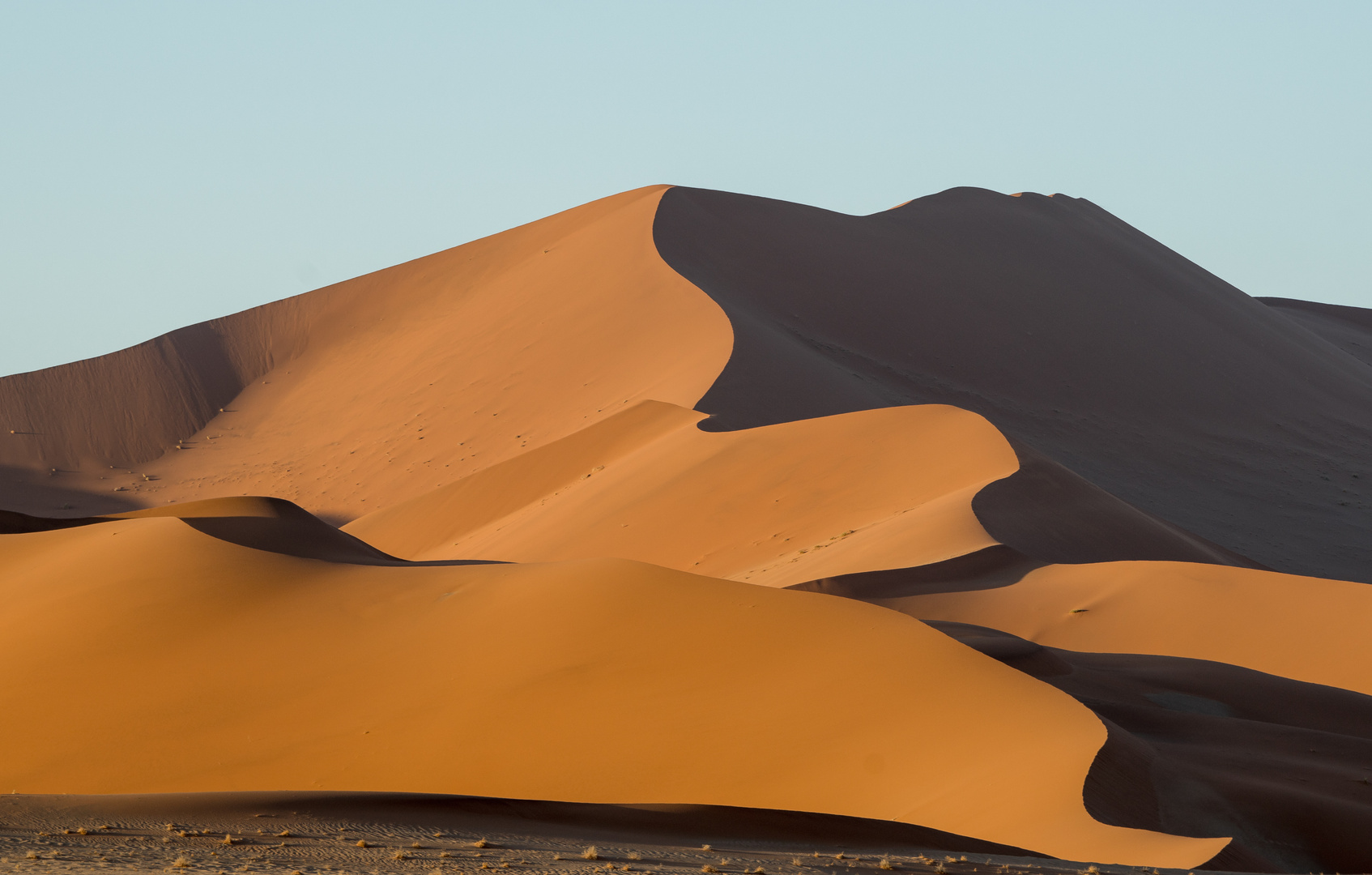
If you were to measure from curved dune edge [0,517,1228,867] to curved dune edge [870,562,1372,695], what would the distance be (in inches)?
139

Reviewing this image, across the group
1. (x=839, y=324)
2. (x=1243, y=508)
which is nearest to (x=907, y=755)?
(x=1243, y=508)

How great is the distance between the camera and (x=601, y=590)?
42.3ft

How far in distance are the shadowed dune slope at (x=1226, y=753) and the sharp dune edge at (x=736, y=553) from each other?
0.05 meters

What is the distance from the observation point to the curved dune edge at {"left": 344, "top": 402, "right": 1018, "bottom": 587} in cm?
1720

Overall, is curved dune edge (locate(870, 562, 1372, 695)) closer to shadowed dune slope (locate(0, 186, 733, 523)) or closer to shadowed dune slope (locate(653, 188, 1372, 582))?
shadowed dune slope (locate(653, 188, 1372, 582))

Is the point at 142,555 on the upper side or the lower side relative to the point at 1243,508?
upper

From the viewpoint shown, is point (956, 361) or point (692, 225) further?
point (692, 225)

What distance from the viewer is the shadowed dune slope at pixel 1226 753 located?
870cm

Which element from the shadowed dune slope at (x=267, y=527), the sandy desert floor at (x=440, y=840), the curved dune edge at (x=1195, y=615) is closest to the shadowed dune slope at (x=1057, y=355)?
the shadowed dune slope at (x=267, y=527)

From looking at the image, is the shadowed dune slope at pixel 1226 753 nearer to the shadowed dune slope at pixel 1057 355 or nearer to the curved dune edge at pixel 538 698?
the curved dune edge at pixel 538 698

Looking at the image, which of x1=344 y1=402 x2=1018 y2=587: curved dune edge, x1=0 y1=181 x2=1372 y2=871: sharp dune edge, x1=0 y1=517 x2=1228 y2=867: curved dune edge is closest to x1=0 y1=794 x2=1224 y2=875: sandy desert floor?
x1=0 y1=181 x2=1372 y2=871: sharp dune edge

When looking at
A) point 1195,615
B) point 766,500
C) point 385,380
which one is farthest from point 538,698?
point 385,380

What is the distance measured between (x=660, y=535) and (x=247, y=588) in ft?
23.4

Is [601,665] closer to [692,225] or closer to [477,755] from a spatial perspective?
[477,755]
